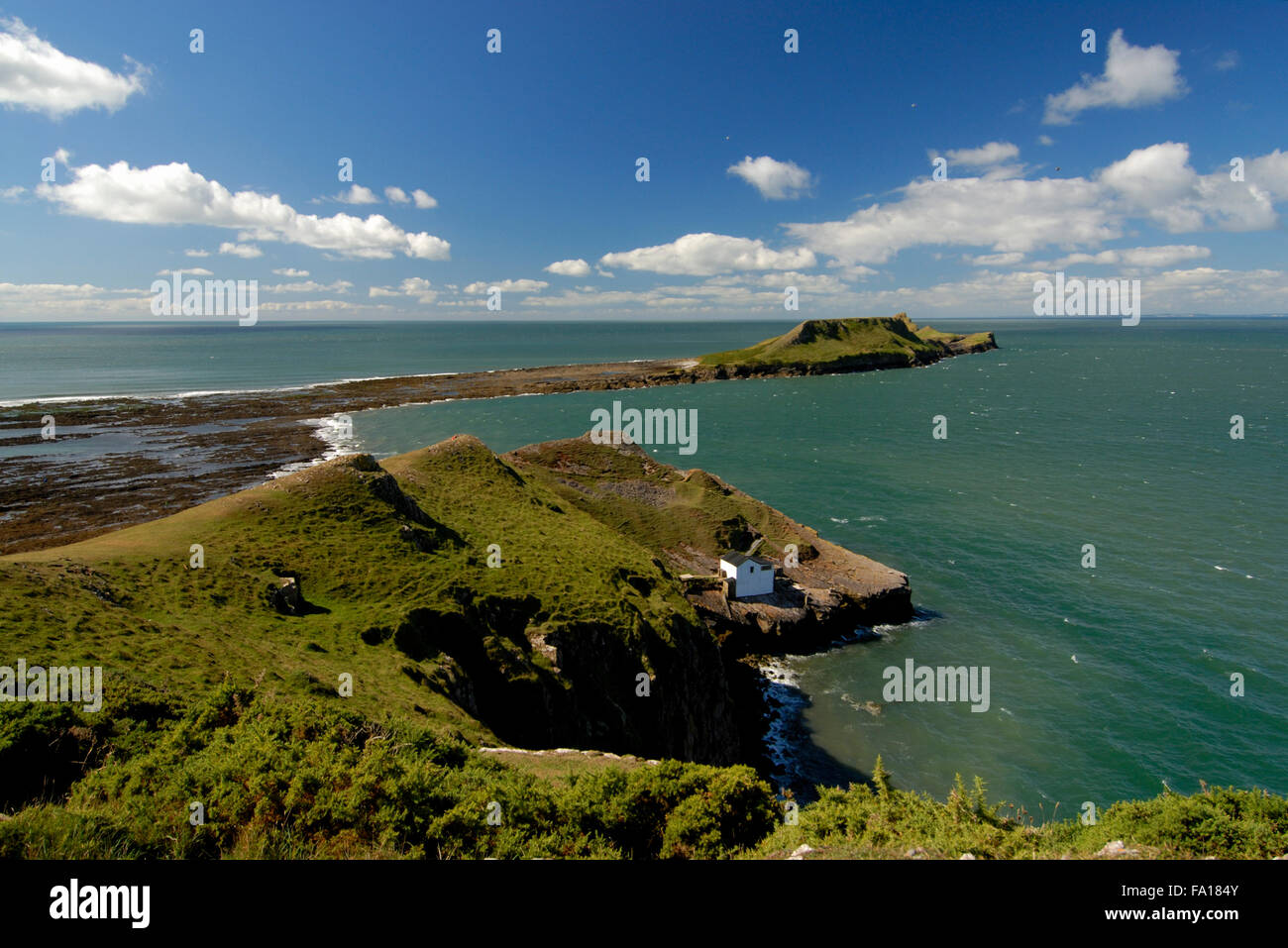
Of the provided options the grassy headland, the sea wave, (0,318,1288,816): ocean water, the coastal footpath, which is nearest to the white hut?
(0,318,1288,816): ocean water

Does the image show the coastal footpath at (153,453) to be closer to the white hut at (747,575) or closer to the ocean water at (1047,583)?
the ocean water at (1047,583)

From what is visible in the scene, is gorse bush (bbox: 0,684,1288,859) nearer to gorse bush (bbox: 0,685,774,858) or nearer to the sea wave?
gorse bush (bbox: 0,685,774,858)

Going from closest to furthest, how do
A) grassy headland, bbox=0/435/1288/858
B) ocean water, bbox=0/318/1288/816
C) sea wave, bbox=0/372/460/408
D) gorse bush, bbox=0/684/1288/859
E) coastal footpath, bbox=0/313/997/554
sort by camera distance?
gorse bush, bbox=0/684/1288/859, grassy headland, bbox=0/435/1288/858, ocean water, bbox=0/318/1288/816, coastal footpath, bbox=0/313/997/554, sea wave, bbox=0/372/460/408

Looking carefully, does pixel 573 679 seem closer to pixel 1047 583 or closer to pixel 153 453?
pixel 1047 583

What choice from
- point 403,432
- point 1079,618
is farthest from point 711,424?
point 1079,618

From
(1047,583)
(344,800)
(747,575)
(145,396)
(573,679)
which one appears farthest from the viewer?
(145,396)

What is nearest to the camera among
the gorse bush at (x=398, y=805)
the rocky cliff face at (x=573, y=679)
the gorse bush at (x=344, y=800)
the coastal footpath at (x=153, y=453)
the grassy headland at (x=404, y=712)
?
the gorse bush at (x=344, y=800)

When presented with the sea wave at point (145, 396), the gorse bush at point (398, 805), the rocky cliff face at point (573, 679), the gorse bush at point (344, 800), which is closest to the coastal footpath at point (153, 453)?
the sea wave at point (145, 396)

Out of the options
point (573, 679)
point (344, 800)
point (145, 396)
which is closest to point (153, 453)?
point (145, 396)

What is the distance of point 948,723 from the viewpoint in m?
42.6

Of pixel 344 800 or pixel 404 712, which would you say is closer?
pixel 344 800

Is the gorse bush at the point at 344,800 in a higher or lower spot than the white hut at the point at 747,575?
higher
